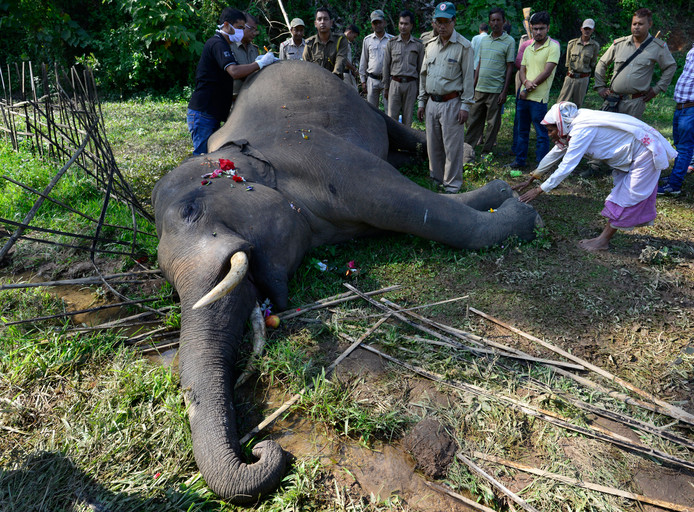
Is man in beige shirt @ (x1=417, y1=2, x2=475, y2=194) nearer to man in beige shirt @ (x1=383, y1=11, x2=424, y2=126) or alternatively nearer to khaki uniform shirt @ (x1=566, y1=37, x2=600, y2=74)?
man in beige shirt @ (x1=383, y1=11, x2=424, y2=126)

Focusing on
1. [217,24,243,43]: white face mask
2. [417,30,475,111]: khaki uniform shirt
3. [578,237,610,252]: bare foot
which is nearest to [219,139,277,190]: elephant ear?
[217,24,243,43]: white face mask

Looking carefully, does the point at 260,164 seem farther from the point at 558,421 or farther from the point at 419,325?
the point at 558,421

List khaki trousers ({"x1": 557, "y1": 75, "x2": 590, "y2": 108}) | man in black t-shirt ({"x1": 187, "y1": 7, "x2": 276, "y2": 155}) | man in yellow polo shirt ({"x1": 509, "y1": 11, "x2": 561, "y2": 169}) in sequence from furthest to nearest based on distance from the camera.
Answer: khaki trousers ({"x1": 557, "y1": 75, "x2": 590, "y2": 108}), man in yellow polo shirt ({"x1": 509, "y1": 11, "x2": 561, "y2": 169}), man in black t-shirt ({"x1": 187, "y1": 7, "x2": 276, "y2": 155})

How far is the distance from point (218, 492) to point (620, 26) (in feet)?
49.1

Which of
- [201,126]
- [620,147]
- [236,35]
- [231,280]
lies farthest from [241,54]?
[620,147]

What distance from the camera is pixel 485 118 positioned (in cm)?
762

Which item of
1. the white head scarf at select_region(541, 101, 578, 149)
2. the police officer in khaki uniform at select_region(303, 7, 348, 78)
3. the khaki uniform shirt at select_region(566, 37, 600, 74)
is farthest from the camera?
the police officer in khaki uniform at select_region(303, 7, 348, 78)

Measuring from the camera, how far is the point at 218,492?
2.26 metres

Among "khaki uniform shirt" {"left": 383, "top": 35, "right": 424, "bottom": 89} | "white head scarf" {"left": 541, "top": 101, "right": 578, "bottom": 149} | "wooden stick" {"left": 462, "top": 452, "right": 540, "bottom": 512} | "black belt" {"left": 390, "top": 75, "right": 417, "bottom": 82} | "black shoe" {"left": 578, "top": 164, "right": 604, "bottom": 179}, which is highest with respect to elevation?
"khaki uniform shirt" {"left": 383, "top": 35, "right": 424, "bottom": 89}

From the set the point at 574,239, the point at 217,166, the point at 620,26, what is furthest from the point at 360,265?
the point at 620,26

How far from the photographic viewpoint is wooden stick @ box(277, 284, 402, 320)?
3619mm

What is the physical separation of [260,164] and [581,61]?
5620mm

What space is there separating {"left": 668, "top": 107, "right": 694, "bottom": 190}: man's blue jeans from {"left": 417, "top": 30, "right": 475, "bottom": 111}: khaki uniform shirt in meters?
2.59

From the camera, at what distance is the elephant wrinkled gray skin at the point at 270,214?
2568 mm
